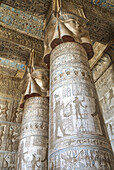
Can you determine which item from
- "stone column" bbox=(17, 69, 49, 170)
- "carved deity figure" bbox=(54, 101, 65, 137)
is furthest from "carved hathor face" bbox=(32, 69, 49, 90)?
"carved deity figure" bbox=(54, 101, 65, 137)

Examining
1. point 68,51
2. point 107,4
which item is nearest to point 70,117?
point 68,51

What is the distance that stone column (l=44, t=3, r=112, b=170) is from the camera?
5.81ft

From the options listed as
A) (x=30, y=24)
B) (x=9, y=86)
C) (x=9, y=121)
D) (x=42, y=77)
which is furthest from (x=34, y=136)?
(x=30, y=24)

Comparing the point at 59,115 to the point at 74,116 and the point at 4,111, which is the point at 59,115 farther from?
the point at 4,111

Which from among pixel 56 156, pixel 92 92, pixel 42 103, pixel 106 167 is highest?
pixel 42 103

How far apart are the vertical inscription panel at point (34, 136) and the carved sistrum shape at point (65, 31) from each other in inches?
55.6

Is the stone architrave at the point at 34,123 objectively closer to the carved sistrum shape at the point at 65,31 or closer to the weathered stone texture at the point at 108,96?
the carved sistrum shape at the point at 65,31

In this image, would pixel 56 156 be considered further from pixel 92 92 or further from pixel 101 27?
pixel 101 27

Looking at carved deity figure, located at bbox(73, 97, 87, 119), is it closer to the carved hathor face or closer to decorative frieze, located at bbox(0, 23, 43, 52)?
the carved hathor face

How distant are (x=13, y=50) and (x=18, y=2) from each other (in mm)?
1823

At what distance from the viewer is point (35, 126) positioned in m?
4.28

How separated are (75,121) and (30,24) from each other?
4782 millimetres

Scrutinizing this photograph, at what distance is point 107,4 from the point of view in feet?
16.6

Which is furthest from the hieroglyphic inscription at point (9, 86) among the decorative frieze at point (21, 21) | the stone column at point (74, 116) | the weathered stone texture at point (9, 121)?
the stone column at point (74, 116)
